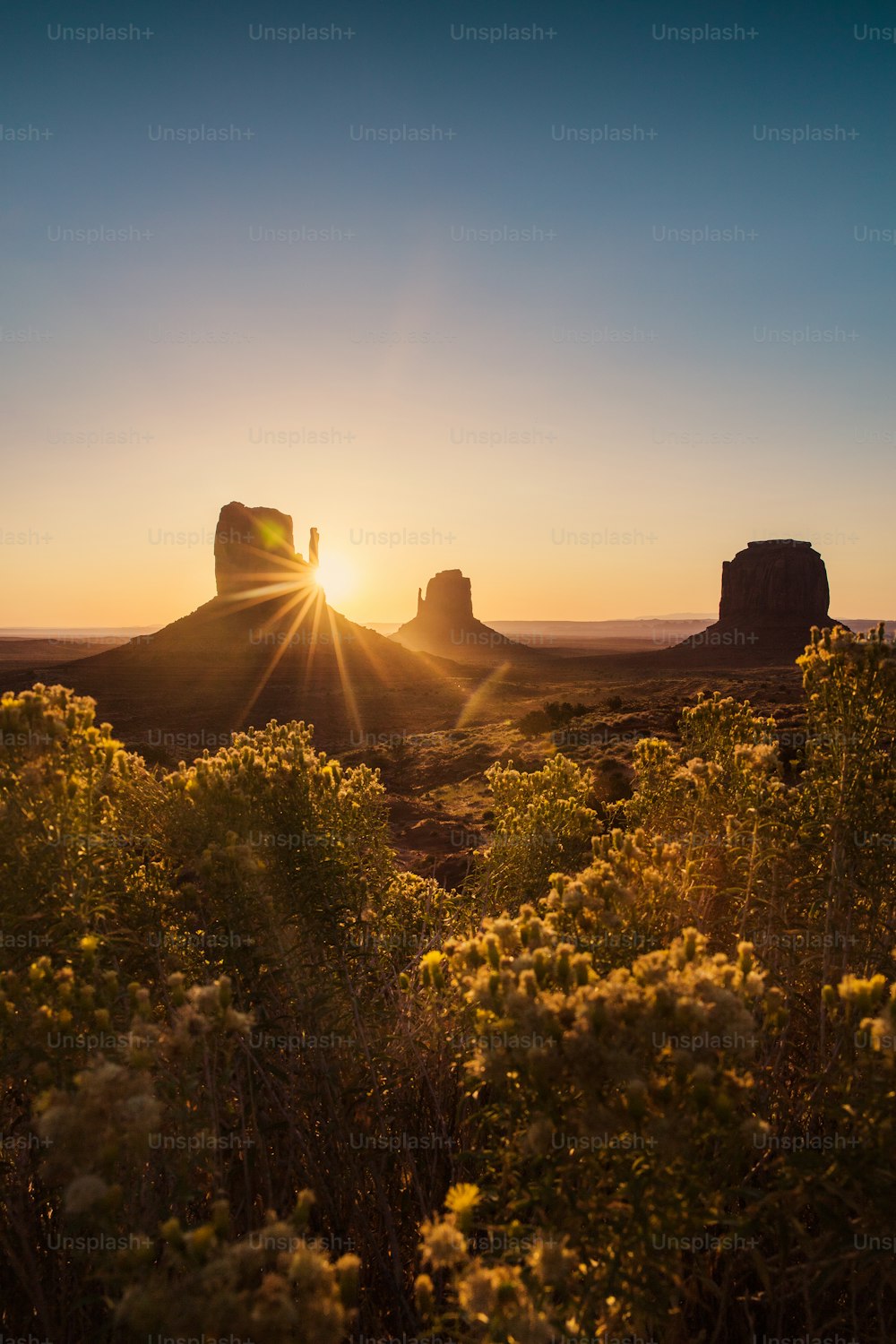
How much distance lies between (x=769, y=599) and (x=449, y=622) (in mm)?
58647

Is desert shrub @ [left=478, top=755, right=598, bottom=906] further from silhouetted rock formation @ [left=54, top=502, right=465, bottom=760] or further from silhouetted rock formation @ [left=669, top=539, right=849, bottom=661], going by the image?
silhouetted rock formation @ [left=669, top=539, right=849, bottom=661]

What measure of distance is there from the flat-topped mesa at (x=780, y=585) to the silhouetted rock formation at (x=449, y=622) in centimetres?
4294

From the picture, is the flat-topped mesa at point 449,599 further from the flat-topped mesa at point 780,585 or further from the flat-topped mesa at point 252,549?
the flat-topped mesa at point 780,585

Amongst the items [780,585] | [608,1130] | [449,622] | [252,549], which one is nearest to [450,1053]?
[608,1130]

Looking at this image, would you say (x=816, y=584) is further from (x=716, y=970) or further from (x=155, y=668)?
(x=716, y=970)

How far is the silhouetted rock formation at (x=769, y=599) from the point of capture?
9169 cm

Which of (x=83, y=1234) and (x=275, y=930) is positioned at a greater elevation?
(x=275, y=930)

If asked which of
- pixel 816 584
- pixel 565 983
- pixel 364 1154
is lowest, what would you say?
pixel 364 1154

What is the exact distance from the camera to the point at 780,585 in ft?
313

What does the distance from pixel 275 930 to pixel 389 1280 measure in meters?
1.62

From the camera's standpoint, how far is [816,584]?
9650 centimetres

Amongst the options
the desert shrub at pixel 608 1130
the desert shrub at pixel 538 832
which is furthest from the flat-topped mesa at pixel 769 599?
the desert shrub at pixel 608 1130

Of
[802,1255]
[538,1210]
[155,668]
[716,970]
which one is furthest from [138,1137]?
[155,668]

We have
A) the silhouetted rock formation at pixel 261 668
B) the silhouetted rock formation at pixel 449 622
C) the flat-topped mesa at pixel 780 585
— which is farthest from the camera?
the silhouetted rock formation at pixel 449 622
